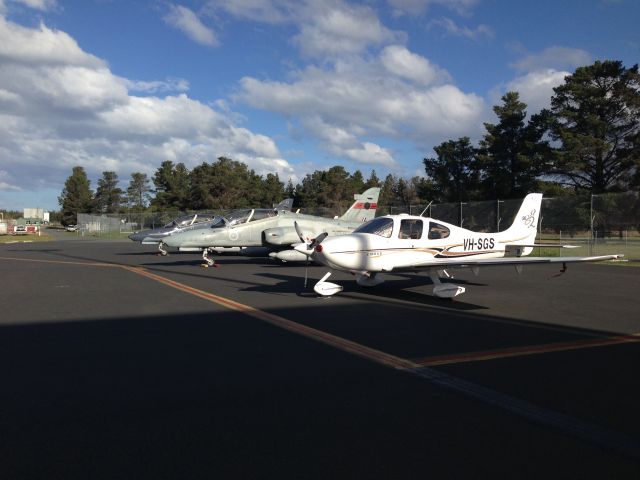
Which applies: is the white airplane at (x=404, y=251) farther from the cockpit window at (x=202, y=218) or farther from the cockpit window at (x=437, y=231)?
the cockpit window at (x=202, y=218)

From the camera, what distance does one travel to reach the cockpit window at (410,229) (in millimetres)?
11562

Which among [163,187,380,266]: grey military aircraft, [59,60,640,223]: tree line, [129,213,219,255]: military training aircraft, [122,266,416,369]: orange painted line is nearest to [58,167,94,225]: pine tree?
[59,60,640,223]: tree line

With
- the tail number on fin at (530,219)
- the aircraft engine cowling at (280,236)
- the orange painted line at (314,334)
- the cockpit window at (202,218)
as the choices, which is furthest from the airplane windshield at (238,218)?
the tail number on fin at (530,219)

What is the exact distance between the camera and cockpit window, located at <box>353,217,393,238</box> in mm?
11334

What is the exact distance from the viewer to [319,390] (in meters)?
4.98

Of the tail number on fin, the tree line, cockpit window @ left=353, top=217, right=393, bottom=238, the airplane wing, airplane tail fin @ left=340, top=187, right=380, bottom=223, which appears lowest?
the airplane wing

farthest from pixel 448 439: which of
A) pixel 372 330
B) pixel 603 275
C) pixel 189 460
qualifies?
pixel 603 275

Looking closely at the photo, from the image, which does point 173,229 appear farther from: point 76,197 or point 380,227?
point 76,197

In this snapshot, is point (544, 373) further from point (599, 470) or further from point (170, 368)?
point (170, 368)

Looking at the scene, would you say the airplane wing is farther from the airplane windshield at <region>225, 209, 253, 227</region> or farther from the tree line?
the tree line

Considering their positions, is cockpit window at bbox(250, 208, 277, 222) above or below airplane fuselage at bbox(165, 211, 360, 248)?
above

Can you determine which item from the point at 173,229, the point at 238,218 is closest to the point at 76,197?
the point at 173,229

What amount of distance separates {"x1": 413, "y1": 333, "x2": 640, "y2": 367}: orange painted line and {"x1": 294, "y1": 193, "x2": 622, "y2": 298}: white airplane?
2258 mm

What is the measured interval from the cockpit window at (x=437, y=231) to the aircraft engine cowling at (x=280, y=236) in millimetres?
7325
